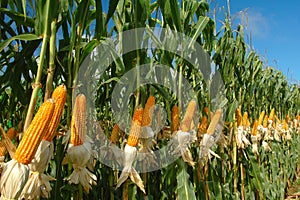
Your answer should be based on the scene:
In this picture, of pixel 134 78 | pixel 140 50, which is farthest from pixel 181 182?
pixel 140 50

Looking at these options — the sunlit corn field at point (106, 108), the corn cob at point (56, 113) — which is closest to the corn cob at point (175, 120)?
the sunlit corn field at point (106, 108)

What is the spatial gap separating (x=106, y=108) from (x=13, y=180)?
1388 mm

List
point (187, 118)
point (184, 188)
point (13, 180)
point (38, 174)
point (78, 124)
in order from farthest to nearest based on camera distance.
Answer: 1. point (184, 188)
2. point (187, 118)
3. point (78, 124)
4. point (38, 174)
5. point (13, 180)

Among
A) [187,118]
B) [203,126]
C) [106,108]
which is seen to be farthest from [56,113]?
[203,126]

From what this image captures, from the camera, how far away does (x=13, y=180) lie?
3.19ft

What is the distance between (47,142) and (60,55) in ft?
2.13

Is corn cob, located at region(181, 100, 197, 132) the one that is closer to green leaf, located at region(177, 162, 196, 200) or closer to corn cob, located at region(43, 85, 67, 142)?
green leaf, located at region(177, 162, 196, 200)

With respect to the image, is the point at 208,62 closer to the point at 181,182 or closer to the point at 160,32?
the point at 160,32

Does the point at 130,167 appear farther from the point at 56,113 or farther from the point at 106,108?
the point at 106,108

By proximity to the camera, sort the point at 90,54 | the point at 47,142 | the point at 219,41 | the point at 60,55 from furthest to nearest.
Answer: the point at 219,41 → the point at 90,54 → the point at 60,55 → the point at 47,142

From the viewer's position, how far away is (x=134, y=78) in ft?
5.93

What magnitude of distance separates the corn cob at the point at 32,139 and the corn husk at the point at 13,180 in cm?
2

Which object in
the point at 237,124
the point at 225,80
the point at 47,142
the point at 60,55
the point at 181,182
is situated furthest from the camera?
the point at 237,124

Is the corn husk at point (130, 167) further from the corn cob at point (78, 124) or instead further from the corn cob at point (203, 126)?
the corn cob at point (203, 126)
